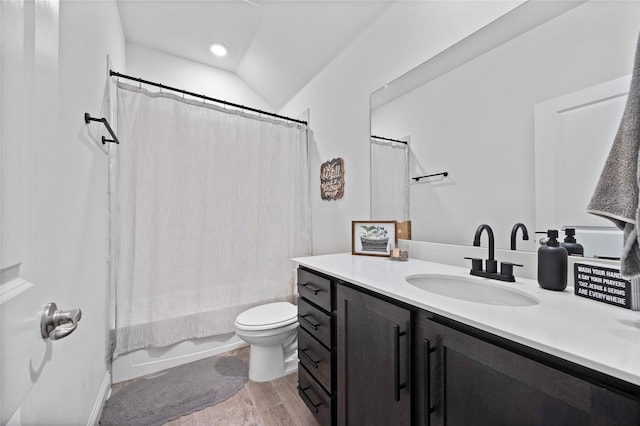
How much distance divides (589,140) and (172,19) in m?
2.74

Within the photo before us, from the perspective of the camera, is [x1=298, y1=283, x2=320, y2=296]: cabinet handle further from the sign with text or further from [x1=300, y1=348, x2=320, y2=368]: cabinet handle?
the sign with text

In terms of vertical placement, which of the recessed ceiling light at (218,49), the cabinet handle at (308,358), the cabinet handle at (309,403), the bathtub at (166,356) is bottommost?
the bathtub at (166,356)

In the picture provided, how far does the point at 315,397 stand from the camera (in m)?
1.30

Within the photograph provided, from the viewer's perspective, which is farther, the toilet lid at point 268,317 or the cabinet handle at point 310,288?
the toilet lid at point 268,317

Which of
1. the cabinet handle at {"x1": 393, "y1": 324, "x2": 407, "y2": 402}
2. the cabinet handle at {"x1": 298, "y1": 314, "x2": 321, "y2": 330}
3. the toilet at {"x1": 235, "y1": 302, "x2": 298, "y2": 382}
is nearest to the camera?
the cabinet handle at {"x1": 393, "y1": 324, "x2": 407, "y2": 402}

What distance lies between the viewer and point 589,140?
0.87 metres

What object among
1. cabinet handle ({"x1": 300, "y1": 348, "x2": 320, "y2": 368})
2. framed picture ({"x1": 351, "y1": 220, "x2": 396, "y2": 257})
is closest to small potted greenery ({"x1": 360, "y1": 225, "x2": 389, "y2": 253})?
framed picture ({"x1": 351, "y1": 220, "x2": 396, "y2": 257})

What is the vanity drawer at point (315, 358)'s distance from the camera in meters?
1.19

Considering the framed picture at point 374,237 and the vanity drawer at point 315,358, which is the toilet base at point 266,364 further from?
the framed picture at point 374,237

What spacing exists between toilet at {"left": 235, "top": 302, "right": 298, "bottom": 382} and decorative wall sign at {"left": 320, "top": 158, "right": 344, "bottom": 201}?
96 cm

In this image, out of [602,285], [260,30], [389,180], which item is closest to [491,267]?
[602,285]

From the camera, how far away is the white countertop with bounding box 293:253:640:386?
18.5 inches

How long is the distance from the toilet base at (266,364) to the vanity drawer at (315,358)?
0.44 metres

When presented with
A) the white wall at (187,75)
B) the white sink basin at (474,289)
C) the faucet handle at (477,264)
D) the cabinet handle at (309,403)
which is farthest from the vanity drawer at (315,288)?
the white wall at (187,75)
